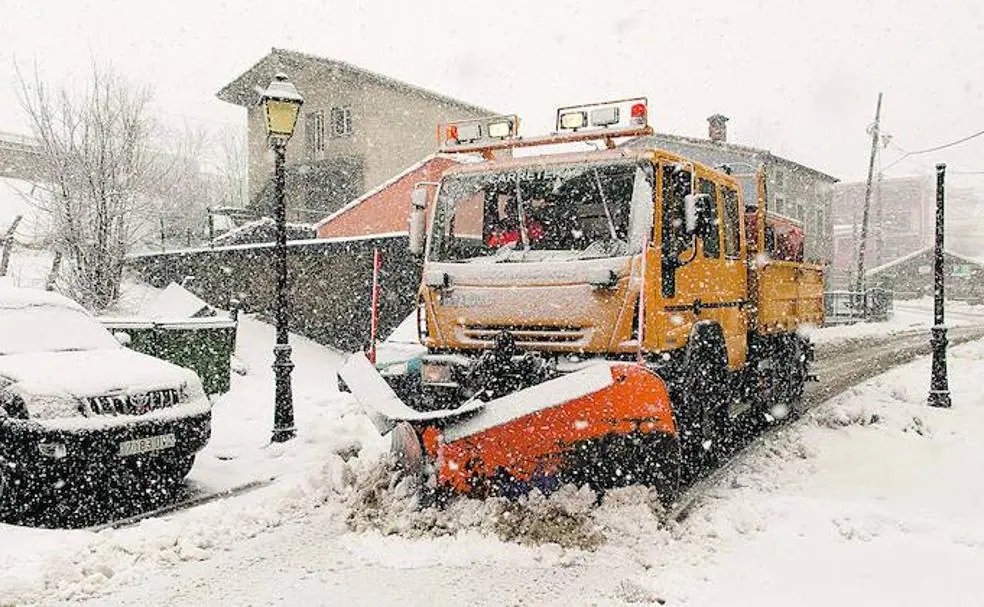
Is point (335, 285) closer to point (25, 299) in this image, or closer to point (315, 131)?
point (25, 299)

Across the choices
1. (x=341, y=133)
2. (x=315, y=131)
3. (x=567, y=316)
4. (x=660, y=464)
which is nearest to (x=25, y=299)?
(x=567, y=316)

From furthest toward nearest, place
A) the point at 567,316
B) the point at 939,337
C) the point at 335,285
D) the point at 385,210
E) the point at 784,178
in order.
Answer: the point at 784,178, the point at 385,210, the point at 335,285, the point at 939,337, the point at 567,316

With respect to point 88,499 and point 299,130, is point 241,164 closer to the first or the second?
point 299,130

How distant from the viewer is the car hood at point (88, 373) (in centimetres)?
617

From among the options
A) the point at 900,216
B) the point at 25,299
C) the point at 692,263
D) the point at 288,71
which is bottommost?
the point at 25,299

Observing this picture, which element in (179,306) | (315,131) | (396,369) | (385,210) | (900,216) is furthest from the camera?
(900,216)

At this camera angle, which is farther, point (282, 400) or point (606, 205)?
point (282, 400)

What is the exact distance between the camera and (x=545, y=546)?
5.15 m

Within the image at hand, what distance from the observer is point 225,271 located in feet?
59.2

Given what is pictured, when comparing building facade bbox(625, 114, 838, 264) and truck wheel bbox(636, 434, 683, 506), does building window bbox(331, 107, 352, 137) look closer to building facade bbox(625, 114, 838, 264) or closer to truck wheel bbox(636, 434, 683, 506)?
building facade bbox(625, 114, 838, 264)

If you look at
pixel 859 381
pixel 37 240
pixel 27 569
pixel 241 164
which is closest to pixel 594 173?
pixel 27 569

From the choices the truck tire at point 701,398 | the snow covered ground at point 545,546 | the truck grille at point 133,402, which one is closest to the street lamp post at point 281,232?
the snow covered ground at point 545,546

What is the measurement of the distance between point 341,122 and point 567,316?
92.0 feet

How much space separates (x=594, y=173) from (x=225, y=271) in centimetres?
1364
